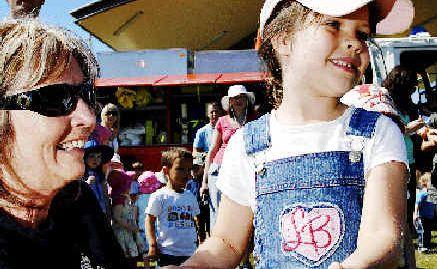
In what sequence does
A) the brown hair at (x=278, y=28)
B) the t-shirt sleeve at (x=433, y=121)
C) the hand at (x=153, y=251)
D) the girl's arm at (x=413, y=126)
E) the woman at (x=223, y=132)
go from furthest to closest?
the t-shirt sleeve at (x=433, y=121) < the woman at (x=223, y=132) < the hand at (x=153, y=251) < the girl's arm at (x=413, y=126) < the brown hair at (x=278, y=28)

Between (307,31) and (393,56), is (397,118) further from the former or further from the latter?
(393,56)

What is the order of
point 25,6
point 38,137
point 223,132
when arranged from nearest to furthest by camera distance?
A: point 38,137 → point 25,6 → point 223,132

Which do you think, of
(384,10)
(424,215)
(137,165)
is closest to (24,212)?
(384,10)

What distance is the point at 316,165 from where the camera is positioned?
1851mm

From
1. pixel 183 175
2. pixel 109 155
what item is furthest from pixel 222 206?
pixel 183 175

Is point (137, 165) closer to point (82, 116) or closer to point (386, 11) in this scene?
point (386, 11)

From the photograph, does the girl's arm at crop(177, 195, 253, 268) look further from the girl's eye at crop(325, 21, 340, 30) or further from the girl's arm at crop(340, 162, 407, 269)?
the girl's eye at crop(325, 21, 340, 30)

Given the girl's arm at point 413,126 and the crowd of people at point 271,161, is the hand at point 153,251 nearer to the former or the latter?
the girl's arm at point 413,126

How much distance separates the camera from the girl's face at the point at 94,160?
15.0 feet

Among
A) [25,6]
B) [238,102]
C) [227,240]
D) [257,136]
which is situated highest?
[25,6]

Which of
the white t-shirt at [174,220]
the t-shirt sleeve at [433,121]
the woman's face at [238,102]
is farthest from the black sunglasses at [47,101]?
the t-shirt sleeve at [433,121]

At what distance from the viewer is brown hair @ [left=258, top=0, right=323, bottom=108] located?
1.97m

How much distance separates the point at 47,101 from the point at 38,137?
0.09m

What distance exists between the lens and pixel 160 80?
10953 mm
